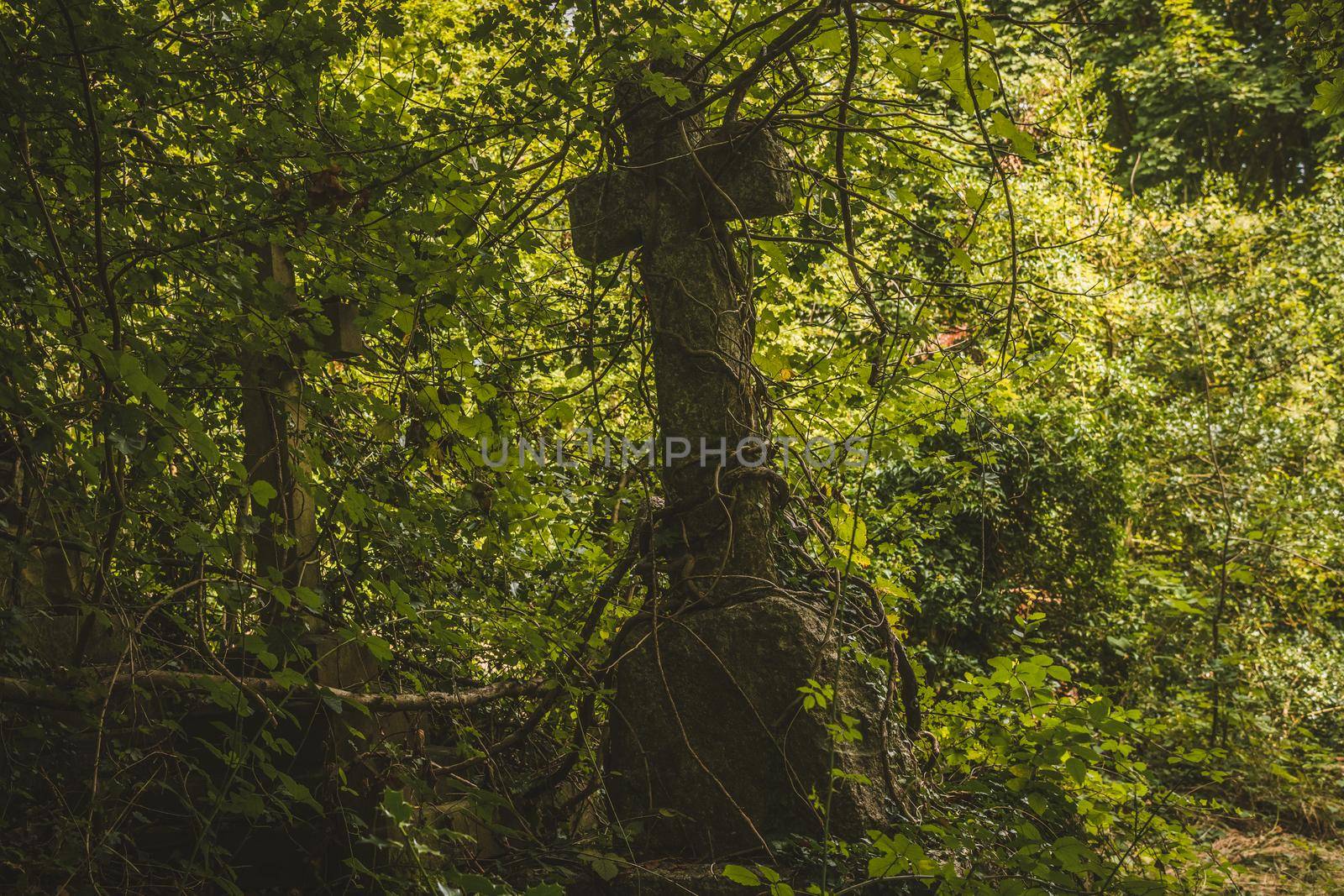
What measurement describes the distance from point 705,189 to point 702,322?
399 millimetres

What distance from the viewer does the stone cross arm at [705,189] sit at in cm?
268

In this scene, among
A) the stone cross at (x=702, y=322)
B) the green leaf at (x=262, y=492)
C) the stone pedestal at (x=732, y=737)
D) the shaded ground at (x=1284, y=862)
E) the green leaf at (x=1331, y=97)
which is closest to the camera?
the green leaf at (x=262, y=492)

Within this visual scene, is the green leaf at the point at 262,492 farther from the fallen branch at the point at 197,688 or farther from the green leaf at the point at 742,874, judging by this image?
the green leaf at the point at 742,874

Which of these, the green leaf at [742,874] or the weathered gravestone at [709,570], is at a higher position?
the weathered gravestone at [709,570]

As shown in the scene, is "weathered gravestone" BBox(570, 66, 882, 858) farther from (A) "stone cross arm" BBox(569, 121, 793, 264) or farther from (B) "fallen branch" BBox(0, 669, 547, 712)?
(B) "fallen branch" BBox(0, 669, 547, 712)

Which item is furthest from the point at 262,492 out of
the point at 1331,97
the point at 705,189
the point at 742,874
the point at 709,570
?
the point at 1331,97

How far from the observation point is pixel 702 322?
107 inches

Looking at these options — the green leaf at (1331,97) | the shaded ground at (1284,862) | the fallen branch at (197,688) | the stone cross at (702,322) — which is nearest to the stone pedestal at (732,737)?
the stone cross at (702,322)

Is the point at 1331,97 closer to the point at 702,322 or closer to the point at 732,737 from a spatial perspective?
the point at 702,322

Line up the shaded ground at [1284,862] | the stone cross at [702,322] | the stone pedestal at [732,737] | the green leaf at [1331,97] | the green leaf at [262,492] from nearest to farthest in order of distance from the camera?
1. the green leaf at [262,492]
2. the green leaf at [1331,97]
3. the stone pedestal at [732,737]
4. the stone cross at [702,322]
5. the shaded ground at [1284,862]

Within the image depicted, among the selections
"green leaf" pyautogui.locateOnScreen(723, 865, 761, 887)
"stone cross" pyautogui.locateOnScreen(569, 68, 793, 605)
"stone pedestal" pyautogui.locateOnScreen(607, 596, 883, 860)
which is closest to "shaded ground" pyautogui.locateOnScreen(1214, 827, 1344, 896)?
"stone pedestal" pyautogui.locateOnScreen(607, 596, 883, 860)

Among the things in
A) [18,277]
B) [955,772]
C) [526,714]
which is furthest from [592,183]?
[955,772]

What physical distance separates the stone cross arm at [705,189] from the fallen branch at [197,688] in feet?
4.51

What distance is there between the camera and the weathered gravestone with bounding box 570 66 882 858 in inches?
97.1
